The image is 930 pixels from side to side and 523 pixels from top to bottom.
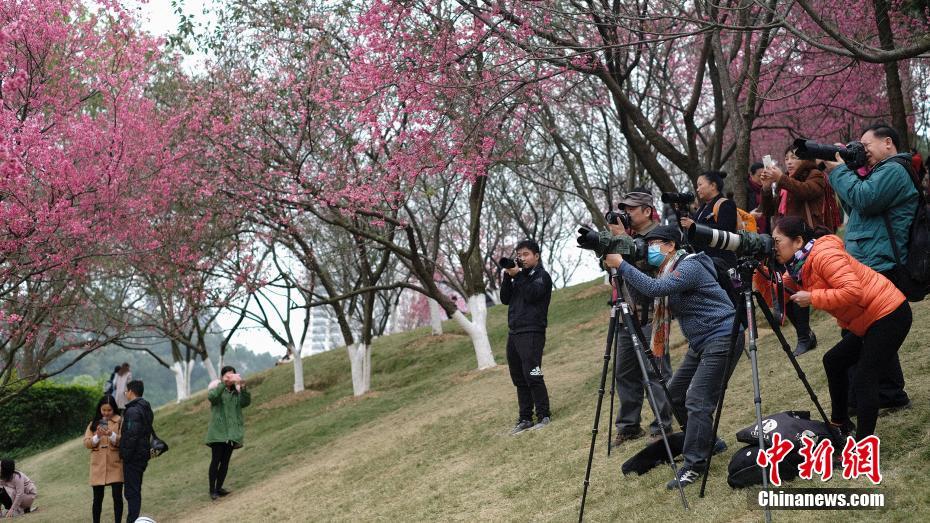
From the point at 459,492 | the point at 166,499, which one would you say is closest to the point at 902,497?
the point at 459,492

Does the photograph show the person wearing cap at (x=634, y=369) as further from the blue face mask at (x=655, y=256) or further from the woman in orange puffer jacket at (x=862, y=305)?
the woman in orange puffer jacket at (x=862, y=305)

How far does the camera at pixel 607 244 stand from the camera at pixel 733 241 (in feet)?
1.91

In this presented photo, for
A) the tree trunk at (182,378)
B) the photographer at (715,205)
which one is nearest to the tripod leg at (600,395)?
the photographer at (715,205)

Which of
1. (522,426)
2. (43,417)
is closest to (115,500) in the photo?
(522,426)

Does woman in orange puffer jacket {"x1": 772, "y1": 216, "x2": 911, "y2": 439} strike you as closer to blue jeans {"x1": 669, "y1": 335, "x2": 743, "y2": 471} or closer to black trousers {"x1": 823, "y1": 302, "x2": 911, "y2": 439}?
black trousers {"x1": 823, "y1": 302, "x2": 911, "y2": 439}

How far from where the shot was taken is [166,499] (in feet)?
41.4

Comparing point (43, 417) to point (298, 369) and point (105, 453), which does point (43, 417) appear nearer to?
point (298, 369)

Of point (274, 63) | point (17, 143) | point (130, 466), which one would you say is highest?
point (274, 63)

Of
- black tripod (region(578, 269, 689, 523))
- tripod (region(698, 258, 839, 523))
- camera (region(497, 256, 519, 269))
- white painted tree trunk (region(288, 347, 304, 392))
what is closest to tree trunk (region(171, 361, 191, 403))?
white painted tree trunk (region(288, 347, 304, 392))

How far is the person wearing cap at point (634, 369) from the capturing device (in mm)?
6871

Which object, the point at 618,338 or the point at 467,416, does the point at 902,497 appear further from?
the point at 467,416

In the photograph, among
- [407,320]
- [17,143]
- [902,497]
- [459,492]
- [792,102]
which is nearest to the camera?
[902,497]

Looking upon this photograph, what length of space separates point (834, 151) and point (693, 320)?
1443 mm

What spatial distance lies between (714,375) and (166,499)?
993 centimetres
